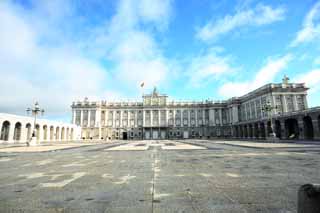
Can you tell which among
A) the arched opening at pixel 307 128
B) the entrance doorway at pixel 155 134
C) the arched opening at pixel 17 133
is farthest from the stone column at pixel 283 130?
the arched opening at pixel 17 133

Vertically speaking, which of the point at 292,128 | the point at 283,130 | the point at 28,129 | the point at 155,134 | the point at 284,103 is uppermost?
the point at 284,103

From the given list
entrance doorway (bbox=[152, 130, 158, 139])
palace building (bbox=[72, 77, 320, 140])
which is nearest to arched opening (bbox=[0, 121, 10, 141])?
palace building (bbox=[72, 77, 320, 140])

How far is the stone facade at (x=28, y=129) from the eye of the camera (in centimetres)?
4584

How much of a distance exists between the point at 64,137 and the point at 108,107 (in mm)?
27057

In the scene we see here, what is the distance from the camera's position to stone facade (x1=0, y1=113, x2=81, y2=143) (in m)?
45.8

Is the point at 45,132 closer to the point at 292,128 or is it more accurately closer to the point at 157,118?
the point at 157,118

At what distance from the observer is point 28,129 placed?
5631 centimetres

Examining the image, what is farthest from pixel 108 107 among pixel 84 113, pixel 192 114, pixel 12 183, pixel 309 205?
pixel 309 205

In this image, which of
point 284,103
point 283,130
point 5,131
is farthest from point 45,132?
point 284,103

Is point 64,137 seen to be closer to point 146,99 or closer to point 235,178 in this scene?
point 146,99

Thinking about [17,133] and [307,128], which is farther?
[17,133]

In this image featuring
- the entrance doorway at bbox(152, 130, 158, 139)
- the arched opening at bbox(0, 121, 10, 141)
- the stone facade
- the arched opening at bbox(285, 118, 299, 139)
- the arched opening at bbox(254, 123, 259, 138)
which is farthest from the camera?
the entrance doorway at bbox(152, 130, 158, 139)

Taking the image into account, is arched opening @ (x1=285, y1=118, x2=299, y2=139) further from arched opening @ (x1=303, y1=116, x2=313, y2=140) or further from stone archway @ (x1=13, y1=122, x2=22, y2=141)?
stone archway @ (x1=13, y1=122, x2=22, y2=141)

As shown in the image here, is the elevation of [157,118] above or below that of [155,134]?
above
